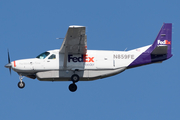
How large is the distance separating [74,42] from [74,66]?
7.93 feet

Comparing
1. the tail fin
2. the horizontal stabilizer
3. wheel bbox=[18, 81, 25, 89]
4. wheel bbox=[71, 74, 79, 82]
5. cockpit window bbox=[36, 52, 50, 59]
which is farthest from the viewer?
the tail fin

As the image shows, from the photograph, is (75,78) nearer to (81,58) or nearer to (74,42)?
(81,58)

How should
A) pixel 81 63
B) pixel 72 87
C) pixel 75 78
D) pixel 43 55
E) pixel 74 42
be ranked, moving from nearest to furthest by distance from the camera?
pixel 74 42 < pixel 75 78 < pixel 81 63 < pixel 43 55 < pixel 72 87

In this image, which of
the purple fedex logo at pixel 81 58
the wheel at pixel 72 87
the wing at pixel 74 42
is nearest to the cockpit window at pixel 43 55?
the wing at pixel 74 42

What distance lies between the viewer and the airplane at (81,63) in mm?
29297

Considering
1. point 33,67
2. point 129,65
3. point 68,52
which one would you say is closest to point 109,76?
point 129,65

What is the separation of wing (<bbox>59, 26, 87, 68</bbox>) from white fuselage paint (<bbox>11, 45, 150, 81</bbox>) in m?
0.51

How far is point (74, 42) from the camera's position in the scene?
91.1 feet

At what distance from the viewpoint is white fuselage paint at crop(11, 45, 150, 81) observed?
2931 centimetres

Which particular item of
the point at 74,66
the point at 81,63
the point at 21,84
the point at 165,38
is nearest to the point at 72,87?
the point at 74,66

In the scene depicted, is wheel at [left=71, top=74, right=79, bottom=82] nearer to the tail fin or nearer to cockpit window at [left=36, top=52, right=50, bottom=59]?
cockpit window at [left=36, top=52, right=50, bottom=59]

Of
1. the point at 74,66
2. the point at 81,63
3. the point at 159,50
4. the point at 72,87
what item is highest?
the point at 159,50

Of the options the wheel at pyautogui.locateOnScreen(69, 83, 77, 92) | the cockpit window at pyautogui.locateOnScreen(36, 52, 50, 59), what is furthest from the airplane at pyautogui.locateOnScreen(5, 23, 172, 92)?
the wheel at pyautogui.locateOnScreen(69, 83, 77, 92)

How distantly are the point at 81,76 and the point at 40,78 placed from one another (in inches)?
129
